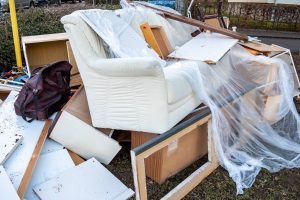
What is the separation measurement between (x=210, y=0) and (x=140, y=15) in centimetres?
509

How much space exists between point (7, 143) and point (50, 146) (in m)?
0.25

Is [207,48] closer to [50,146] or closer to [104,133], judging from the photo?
[104,133]

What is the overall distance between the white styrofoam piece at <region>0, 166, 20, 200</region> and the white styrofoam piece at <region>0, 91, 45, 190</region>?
62mm

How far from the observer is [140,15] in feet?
9.18

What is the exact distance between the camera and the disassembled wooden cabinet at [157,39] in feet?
8.43

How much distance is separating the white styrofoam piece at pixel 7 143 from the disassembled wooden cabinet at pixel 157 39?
1.29 meters

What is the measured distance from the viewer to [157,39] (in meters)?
2.70

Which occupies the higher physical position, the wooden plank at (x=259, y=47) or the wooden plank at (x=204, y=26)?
the wooden plank at (x=204, y=26)

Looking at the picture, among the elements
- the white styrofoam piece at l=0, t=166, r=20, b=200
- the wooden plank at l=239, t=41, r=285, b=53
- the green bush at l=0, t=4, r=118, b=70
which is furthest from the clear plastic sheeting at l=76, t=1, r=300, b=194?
the green bush at l=0, t=4, r=118, b=70

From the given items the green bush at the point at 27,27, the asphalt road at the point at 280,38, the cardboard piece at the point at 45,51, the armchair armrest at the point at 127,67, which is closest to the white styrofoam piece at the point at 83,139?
the armchair armrest at the point at 127,67

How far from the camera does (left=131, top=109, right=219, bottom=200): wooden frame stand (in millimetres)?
1470

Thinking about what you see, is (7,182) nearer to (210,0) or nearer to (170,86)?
(170,86)

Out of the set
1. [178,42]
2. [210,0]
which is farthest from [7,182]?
[210,0]

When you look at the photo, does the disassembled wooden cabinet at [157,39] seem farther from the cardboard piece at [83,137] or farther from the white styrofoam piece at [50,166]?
the white styrofoam piece at [50,166]
